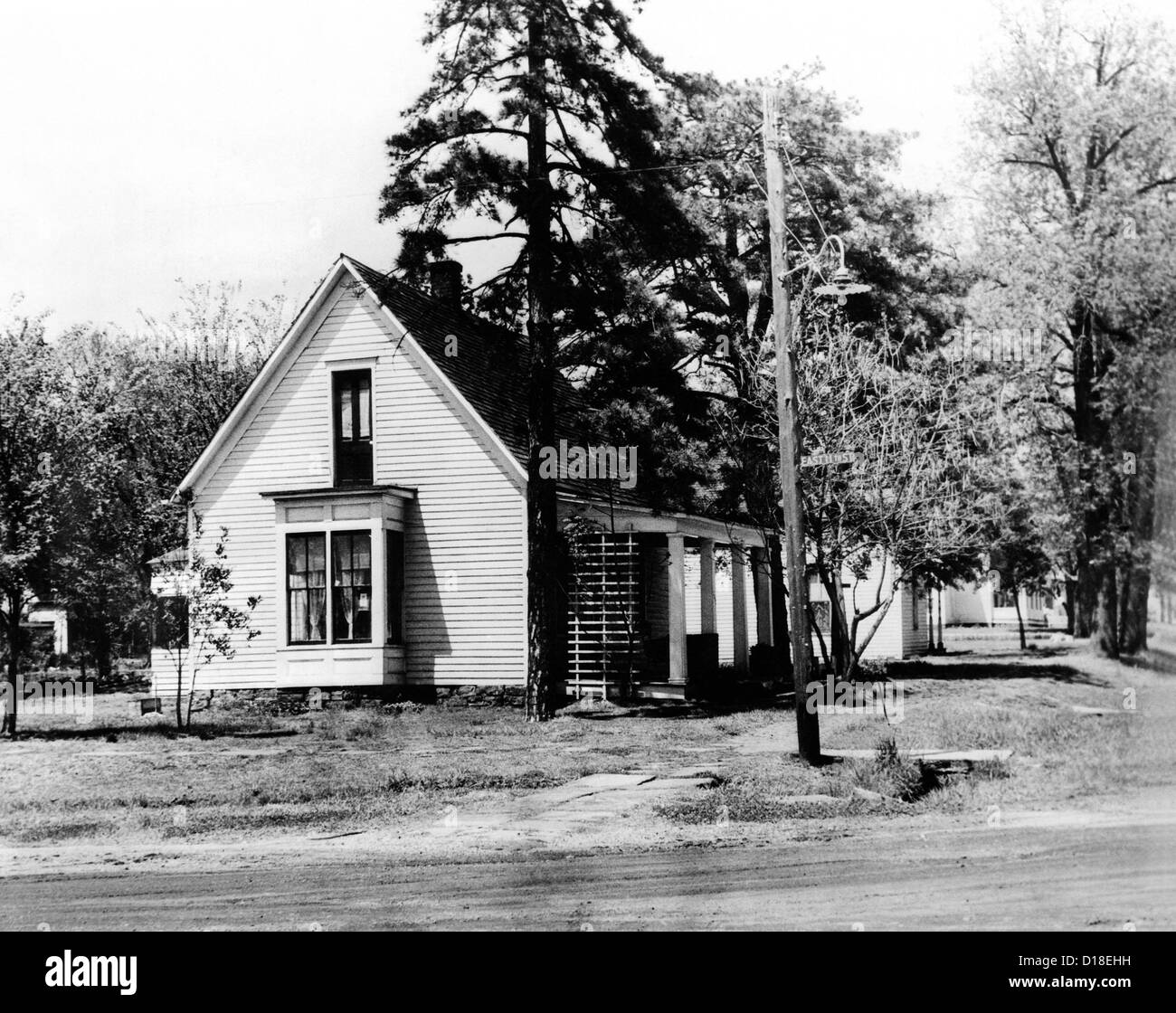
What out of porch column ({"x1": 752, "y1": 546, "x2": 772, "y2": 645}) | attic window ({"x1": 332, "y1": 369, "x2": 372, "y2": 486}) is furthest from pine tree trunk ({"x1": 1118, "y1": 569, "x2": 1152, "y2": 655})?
attic window ({"x1": 332, "y1": 369, "x2": 372, "y2": 486})

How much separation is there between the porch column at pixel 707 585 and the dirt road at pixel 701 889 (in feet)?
43.5

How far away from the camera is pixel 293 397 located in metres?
19.3

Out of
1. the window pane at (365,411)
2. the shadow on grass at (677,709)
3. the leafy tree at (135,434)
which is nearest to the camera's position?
the leafy tree at (135,434)

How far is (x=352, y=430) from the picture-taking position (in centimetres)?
1950

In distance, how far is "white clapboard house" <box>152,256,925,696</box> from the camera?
18516 mm

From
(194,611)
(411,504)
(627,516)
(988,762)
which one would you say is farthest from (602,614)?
(988,762)

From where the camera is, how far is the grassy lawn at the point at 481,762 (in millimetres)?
10688

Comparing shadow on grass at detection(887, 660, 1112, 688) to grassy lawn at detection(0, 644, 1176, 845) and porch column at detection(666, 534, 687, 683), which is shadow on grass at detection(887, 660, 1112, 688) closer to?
grassy lawn at detection(0, 644, 1176, 845)

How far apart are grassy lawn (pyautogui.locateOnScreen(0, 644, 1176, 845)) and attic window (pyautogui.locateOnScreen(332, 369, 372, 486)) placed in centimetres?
416

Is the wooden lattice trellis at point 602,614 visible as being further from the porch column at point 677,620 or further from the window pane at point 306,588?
the window pane at point 306,588

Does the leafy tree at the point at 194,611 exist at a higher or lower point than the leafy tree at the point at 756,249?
lower

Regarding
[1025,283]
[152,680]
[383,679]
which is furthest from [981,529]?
[152,680]

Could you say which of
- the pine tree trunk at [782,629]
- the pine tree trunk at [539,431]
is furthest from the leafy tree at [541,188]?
the pine tree trunk at [782,629]
